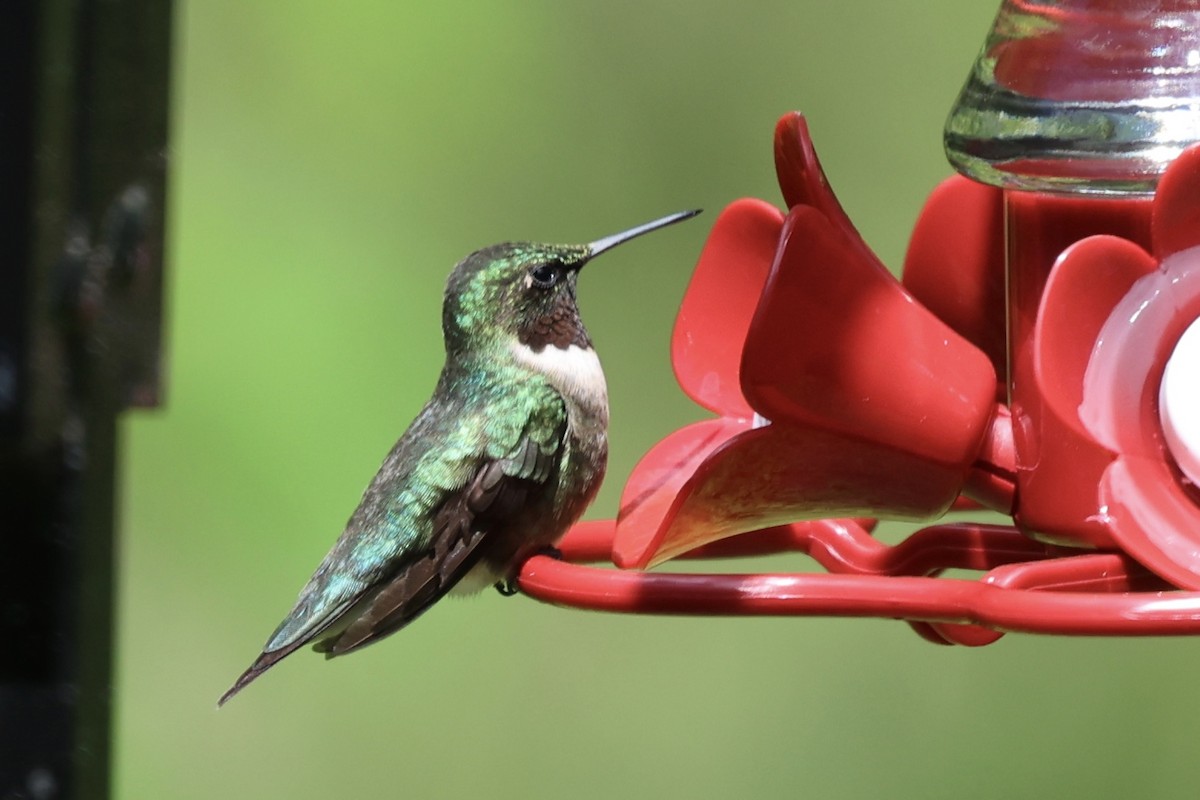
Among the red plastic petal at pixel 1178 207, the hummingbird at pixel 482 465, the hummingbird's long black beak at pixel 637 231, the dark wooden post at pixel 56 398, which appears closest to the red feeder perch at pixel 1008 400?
the red plastic petal at pixel 1178 207

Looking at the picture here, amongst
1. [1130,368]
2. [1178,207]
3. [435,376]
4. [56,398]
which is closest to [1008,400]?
[1130,368]

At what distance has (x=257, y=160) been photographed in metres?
5.73

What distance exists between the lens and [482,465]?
2.89 meters

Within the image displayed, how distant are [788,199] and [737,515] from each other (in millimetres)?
430

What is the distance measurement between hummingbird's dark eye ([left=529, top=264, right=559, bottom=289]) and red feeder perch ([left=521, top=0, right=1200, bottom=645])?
1.89 ft

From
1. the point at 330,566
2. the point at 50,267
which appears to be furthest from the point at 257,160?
the point at 50,267

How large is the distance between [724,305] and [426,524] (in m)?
A: 0.64

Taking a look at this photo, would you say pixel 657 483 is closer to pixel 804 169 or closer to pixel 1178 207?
pixel 804 169

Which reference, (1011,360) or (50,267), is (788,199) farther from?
(50,267)

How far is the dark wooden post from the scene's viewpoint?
235 centimetres

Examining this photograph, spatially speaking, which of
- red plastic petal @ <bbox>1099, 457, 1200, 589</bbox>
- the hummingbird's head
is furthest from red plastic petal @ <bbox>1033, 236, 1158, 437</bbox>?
the hummingbird's head

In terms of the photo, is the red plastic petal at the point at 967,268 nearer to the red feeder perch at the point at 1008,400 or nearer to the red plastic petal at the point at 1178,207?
the red feeder perch at the point at 1008,400

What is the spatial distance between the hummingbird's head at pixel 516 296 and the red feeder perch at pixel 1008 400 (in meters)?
0.54

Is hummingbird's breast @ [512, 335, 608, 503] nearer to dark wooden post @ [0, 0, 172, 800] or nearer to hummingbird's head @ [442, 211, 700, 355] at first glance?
hummingbird's head @ [442, 211, 700, 355]
